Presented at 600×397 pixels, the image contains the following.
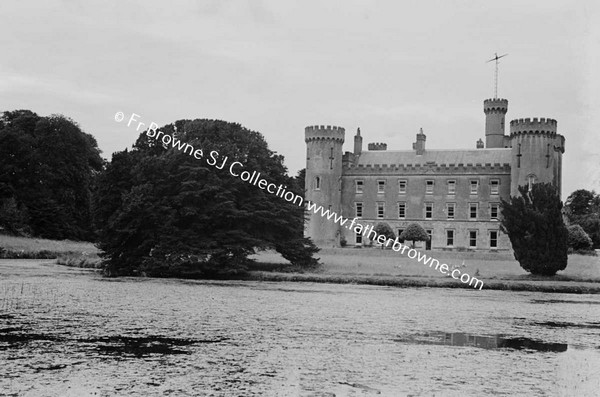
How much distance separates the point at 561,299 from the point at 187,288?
13.7m

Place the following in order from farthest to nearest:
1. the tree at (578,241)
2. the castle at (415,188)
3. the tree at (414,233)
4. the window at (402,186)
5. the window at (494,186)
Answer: the window at (402,186)
the castle at (415,188)
the window at (494,186)
the tree at (414,233)
the tree at (578,241)

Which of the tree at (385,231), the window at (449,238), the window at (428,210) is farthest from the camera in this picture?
the window at (428,210)

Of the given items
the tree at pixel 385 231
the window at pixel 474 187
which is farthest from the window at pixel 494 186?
the tree at pixel 385 231

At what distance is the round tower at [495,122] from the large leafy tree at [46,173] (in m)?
34.8

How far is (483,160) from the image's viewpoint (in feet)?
215

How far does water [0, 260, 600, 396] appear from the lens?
10.5 meters

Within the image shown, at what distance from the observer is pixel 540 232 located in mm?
38312

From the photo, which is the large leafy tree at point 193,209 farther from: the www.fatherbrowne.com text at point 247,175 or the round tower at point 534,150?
the round tower at point 534,150

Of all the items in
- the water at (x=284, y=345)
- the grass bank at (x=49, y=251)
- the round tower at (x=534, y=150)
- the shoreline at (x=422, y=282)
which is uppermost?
the round tower at (x=534, y=150)

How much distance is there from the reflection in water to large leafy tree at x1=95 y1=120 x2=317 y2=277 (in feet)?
69.8

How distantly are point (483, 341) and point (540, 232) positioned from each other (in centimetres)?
2414

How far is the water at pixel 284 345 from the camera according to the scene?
10.5 metres

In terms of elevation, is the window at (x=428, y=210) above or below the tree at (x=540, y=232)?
above

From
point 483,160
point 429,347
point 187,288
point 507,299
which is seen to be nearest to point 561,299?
point 507,299
